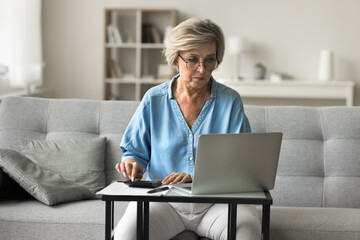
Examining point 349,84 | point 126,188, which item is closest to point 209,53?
point 126,188

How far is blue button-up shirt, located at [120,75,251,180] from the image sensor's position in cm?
200

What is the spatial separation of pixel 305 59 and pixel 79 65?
9.10 ft

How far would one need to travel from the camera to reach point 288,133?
254 centimetres

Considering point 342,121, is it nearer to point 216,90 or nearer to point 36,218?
point 216,90

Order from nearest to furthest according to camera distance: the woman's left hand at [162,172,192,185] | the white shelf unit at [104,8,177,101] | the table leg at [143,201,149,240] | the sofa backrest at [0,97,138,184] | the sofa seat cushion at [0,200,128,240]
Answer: the table leg at [143,201,149,240] → the woman's left hand at [162,172,192,185] → the sofa seat cushion at [0,200,128,240] → the sofa backrest at [0,97,138,184] → the white shelf unit at [104,8,177,101]

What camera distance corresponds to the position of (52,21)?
634 centimetres

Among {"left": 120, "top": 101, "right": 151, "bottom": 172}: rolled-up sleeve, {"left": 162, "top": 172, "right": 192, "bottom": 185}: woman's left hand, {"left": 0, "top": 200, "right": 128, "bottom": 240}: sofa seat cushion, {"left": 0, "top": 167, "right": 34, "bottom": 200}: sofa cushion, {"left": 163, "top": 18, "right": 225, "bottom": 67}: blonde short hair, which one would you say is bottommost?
{"left": 0, "top": 200, "right": 128, "bottom": 240}: sofa seat cushion

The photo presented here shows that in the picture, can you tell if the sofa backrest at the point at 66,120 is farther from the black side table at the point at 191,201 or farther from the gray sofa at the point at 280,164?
the black side table at the point at 191,201

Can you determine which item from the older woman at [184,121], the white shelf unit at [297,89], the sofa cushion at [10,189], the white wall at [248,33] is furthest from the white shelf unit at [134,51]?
the older woman at [184,121]

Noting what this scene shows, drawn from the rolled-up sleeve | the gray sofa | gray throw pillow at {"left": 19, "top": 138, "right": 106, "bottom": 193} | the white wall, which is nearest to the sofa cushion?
the gray sofa

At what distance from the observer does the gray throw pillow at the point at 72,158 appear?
245 centimetres

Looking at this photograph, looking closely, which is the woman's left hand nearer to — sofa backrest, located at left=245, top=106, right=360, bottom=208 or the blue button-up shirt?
the blue button-up shirt

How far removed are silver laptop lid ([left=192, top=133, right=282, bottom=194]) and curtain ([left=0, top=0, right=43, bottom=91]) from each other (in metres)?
3.58

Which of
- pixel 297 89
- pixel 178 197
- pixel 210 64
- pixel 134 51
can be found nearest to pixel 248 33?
pixel 297 89
